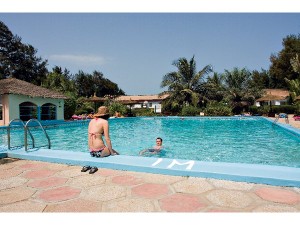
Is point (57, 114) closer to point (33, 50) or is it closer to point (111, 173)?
point (111, 173)

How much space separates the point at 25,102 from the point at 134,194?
2139 centimetres

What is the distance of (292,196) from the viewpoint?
310cm

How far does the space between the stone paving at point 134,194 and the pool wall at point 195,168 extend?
105 millimetres

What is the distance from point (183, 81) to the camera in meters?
32.0

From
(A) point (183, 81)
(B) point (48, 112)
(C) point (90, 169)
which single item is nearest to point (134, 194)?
(C) point (90, 169)

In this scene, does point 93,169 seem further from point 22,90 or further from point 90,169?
point 22,90

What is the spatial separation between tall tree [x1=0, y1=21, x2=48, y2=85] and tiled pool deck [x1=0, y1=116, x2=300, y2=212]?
42.5 metres

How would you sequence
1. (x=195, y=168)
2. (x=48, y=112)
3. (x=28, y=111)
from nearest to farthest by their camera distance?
(x=195, y=168) → (x=28, y=111) → (x=48, y=112)

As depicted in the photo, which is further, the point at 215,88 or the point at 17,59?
the point at 17,59

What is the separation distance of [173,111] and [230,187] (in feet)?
95.9

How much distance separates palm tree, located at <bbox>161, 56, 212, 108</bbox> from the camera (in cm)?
3132
